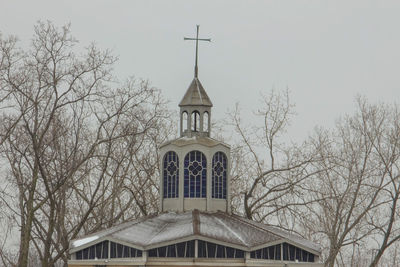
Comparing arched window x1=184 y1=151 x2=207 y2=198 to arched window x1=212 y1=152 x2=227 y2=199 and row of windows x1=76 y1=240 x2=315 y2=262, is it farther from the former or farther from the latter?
row of windows x1=76 y1=240 x2=315 y2=262

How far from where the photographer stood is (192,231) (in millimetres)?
36906

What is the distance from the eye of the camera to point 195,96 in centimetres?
4191

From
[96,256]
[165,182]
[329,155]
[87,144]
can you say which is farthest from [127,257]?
[329,155]

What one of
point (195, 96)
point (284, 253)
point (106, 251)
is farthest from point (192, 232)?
point (195, 96)

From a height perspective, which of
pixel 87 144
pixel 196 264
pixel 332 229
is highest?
pixel 87 144

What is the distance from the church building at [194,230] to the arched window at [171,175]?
0.02 m

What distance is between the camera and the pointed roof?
41688 millimetres

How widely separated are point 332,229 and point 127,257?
1983 centimetres

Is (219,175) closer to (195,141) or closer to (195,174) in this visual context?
(195,174)

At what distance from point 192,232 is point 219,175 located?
16.7ft

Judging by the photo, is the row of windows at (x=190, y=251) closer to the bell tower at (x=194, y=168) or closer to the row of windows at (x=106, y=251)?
the row of windows at (x=106, y=251)

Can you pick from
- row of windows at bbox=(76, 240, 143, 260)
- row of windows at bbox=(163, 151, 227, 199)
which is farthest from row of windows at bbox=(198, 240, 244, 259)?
row of windows at bbox=(163, 151, 227, 199)

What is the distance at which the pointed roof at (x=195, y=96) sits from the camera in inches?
1641

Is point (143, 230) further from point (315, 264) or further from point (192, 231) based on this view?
point (315, 264)
